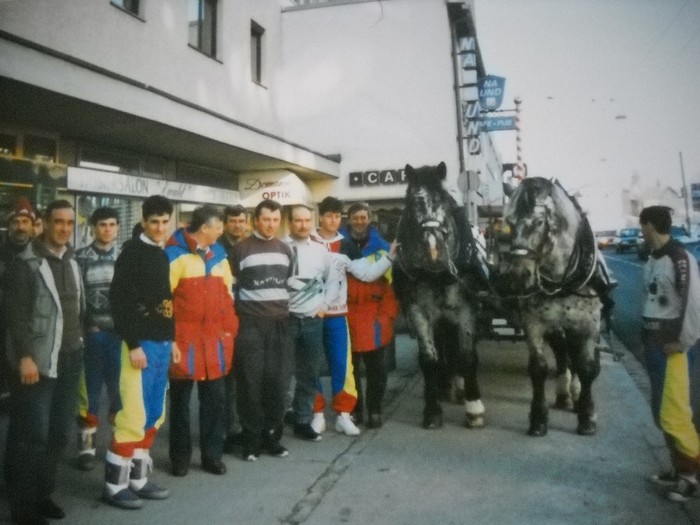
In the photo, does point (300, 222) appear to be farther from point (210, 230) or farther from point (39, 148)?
point (39, 148)

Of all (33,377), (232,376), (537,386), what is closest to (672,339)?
(537,386)

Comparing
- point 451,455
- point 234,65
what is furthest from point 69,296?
point 234,65

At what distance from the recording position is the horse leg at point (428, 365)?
4523 mm

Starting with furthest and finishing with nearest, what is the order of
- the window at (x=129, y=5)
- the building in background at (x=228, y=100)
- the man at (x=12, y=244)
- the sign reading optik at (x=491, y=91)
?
the sign reading optik at (x=491, y=91)
the window at (x=129, y=5)
the building in background at (x=228, y=100)
the man at (x=12, y=244)

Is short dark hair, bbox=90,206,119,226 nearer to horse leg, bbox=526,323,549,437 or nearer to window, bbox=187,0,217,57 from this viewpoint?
horse leg, bbox=526,323,549,437

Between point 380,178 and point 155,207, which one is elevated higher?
point 380,178

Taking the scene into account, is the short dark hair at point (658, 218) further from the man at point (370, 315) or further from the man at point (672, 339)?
the man at point (370, 315)

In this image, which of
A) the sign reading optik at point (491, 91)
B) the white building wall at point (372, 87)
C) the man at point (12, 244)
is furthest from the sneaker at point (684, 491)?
the sign reading optik at point (491, 91)

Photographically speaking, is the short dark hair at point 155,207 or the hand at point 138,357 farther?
the short dark hair at point 155,207

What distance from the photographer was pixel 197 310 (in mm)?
3451

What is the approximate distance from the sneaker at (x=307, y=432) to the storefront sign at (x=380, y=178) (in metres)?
10.8

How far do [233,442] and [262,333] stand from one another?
40.8 inches

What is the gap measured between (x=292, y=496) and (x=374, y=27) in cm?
1422

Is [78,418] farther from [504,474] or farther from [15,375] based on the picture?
[504,474]
